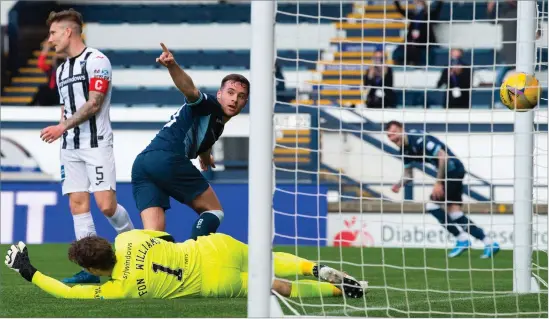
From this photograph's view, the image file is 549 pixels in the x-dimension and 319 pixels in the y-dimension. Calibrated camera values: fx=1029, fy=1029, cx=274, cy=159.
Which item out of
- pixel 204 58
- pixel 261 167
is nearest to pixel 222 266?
pixel 261 167

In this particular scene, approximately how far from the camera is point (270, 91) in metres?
4.32

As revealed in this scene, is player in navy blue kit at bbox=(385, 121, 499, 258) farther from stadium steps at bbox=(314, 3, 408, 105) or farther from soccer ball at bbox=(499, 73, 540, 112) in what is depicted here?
stadium steps at bbox=(314, 3, 408, 105)

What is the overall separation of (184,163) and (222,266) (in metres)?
1.18

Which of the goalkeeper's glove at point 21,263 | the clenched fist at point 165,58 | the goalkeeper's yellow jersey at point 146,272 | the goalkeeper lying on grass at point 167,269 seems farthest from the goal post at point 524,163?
the goalkeeper's glove at point 21,263

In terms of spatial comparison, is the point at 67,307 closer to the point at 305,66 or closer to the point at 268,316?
the point at 268,316

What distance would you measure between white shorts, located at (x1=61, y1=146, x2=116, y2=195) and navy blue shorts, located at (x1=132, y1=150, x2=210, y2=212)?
46 cm

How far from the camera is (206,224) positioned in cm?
630

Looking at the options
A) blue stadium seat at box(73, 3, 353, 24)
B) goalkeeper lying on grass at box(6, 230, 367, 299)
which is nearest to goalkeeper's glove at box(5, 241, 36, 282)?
goalkeeper lying on grass at box(6, 230, 367, 299)

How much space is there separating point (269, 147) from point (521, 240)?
2.98m

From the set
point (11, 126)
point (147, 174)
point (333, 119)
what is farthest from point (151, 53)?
point (147, 174)

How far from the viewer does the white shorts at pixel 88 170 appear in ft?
22.8

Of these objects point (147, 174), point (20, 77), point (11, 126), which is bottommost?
point (147, 174)

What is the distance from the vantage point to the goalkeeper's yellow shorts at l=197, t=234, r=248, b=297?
5426mm

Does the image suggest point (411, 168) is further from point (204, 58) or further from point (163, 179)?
point (204, 58)
